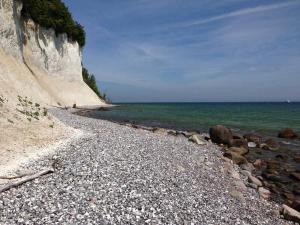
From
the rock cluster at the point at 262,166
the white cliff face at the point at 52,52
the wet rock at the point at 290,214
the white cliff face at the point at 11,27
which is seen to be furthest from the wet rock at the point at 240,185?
the white cliff face at the point at 52,52

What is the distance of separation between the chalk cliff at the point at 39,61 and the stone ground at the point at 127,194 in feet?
64.5

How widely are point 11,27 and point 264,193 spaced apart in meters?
43.5

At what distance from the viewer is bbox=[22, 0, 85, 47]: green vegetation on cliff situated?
54.2 metres

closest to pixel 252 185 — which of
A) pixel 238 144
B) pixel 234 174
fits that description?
pixel 234 174


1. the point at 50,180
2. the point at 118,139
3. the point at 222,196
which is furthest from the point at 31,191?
the point at 118,139

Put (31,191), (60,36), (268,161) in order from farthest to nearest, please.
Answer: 1. (60,36)
2. (268,161)
3. (31,191)

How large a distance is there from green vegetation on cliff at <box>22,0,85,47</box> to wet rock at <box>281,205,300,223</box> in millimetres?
53461

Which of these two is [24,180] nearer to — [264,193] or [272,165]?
[264,193]

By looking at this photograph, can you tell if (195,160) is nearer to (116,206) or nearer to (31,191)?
(116,206)

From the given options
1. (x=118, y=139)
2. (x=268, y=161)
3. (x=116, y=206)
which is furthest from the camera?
(x=268, y=161)

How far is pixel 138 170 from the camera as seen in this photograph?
43.4 ft

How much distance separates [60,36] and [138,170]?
60.0 m

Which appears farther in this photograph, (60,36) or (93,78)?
(93,78)

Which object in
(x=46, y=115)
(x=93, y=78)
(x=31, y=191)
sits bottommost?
(x=31, y=191)
